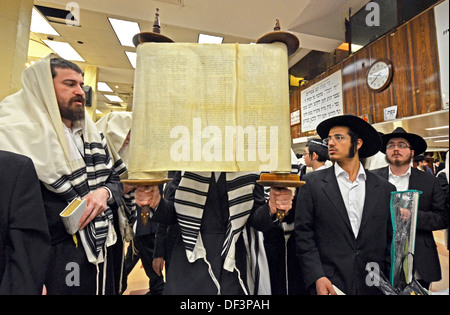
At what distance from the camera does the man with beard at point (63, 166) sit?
0.91 m

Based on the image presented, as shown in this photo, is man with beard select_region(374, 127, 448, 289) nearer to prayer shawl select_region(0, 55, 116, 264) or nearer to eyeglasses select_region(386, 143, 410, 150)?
eyeglasses select_region(386, 143, 410, 150)

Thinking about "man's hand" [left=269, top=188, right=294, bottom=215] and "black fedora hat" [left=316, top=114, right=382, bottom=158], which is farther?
"black fedora hat" [left=316, top=114, right=382, bottom=158]

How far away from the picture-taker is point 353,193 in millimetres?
1206

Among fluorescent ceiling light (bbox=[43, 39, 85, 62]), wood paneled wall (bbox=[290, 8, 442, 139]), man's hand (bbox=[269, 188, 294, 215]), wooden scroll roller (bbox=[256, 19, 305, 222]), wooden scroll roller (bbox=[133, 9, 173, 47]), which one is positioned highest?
fluorescent ceiling light (bbox=[43, 39, 85, 62])

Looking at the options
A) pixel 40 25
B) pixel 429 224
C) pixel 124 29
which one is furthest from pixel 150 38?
pixel 40 25

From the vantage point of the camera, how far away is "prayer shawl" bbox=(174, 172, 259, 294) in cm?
95

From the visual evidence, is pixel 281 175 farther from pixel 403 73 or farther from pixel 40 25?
pixel 40 25

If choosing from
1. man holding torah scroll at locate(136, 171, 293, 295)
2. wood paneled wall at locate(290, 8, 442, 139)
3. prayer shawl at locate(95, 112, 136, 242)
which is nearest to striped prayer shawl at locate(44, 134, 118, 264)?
prayer shawl at locate(95, 112, 136, 242)

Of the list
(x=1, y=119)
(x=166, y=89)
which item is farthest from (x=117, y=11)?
(x=166, y=89)

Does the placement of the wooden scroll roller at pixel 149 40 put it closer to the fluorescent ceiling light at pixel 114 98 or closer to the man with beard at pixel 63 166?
the man with beard at pixel 63 166

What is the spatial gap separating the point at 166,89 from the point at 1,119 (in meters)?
0.74

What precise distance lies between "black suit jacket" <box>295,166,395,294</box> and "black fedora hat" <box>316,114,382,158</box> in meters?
0.28

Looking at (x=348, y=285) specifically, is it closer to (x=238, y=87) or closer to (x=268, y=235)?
(x=268, y=235)
